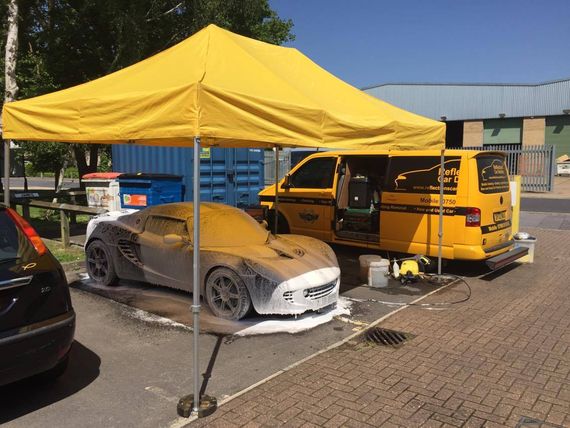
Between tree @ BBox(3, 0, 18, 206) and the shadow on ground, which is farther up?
tree @ BBox(3, 0, 18, 206)

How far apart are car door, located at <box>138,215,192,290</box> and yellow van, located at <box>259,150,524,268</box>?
3.70 metres

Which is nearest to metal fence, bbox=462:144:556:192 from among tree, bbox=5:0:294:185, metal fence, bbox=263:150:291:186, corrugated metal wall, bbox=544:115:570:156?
metal fence, bbox=263:150:291:186

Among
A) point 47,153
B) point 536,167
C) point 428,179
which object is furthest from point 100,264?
point 536,167

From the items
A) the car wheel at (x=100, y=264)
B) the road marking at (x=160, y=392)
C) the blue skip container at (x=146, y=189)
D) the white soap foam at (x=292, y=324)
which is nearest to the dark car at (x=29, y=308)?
the road marking at (x=160, y=392)

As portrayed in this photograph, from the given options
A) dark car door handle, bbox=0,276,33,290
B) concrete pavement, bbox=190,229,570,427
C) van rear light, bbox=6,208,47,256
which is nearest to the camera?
dark car door handle, bbox=0,276,33,290

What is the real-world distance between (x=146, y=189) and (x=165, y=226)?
442cm

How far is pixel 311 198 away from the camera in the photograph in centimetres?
965

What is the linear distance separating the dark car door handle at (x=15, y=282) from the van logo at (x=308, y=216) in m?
6.57

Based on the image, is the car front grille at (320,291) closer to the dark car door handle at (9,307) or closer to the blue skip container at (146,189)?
the dark car door handle at (9,307)

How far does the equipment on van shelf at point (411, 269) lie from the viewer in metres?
7.75

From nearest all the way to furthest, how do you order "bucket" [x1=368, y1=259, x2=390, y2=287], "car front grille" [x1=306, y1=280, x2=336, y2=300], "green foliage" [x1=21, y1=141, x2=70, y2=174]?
"car front grille" [x1=306, y1=280, x2=336, y2=300]
"bucket" [x1=368, y1=259, x2=390, y2=287]
"green foliage" [x1=21, y1=141, x2=70, y2=174]

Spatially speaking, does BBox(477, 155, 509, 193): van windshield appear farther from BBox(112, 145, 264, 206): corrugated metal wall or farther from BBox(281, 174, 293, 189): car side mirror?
BBox(112, 145, 264, 206): corrugated metal wall

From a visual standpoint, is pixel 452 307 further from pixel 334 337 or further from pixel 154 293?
pixel 154 293

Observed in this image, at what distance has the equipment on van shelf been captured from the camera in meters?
7.75
